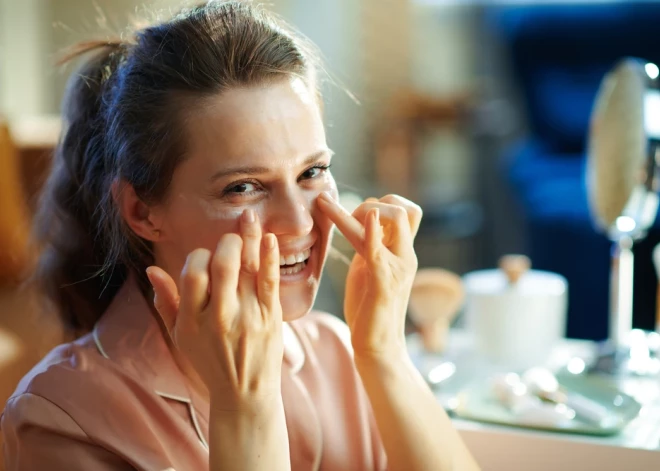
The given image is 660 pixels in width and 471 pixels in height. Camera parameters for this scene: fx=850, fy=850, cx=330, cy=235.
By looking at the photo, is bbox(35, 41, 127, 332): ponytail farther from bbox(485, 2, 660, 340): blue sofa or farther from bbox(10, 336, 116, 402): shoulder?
bbox(485, 2, 660, 340): blue sofa

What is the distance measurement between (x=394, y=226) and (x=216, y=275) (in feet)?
0.90

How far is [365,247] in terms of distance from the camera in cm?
97

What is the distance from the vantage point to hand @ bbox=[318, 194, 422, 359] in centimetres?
96

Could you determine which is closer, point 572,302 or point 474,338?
point 474,338

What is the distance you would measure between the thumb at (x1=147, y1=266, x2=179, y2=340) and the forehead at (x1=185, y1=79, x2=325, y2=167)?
0.46 ft

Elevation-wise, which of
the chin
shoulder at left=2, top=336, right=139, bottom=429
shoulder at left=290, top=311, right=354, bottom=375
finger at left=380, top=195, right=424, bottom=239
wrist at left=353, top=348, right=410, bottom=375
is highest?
finger at left=380, top=195, right=424, bottom=239

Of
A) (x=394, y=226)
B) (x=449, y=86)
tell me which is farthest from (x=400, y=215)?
(x=449, y=86)

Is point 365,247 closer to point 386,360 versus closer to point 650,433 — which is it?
point 386,360

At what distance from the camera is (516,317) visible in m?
1.41

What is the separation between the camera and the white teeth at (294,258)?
93 cm

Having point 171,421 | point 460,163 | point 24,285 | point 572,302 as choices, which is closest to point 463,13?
point 460,163

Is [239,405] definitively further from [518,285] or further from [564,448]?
[518,285]

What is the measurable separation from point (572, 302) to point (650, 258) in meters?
0.32

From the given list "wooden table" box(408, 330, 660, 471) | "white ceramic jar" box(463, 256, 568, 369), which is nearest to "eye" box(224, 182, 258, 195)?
"wooden table" box(408, 330, 660, 471)
